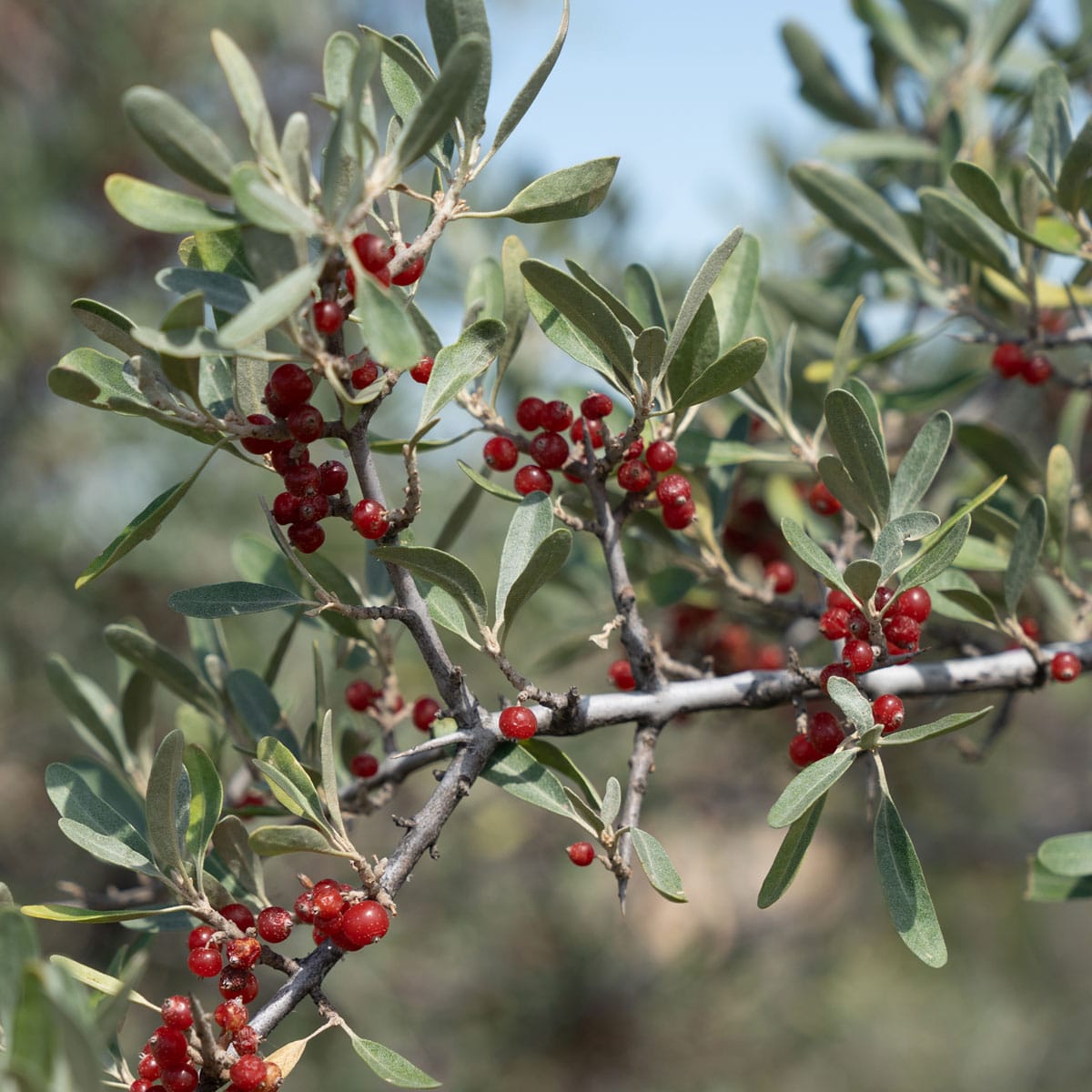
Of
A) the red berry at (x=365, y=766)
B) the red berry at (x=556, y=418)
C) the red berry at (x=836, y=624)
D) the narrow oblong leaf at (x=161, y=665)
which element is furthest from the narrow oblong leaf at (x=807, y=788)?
the narrow oblong leaf at (x=161, y=665)

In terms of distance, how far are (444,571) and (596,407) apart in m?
0.23

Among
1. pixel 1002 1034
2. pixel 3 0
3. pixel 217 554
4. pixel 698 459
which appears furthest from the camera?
pixel 1002 1034

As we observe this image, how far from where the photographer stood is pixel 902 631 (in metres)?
0.75

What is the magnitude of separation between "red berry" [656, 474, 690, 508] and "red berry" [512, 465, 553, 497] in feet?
0.33

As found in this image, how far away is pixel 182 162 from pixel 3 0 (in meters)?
2.88

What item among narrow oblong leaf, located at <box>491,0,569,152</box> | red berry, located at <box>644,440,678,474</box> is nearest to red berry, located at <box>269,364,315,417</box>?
narrow oblong leaf, located at <box>491,0,569,152</box>

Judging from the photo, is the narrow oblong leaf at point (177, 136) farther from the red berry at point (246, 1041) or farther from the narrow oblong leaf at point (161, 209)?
the red berry at point (246, 1041)

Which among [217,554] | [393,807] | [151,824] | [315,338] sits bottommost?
[393,807]

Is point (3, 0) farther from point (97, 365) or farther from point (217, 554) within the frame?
point (97, 365)

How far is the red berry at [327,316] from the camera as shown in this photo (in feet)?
1.86

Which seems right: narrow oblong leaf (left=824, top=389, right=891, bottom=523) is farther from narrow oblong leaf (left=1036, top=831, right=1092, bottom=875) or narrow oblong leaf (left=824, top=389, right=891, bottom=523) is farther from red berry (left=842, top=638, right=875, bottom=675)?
narrow oblong leaf (left=1036, top=831, right=1092, bottom=875)

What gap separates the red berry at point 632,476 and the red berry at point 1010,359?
544 millimetres

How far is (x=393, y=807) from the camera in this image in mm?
2807

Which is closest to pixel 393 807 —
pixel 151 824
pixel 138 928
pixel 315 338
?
pixel 138 928
